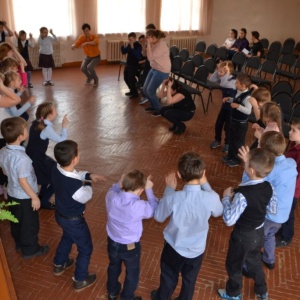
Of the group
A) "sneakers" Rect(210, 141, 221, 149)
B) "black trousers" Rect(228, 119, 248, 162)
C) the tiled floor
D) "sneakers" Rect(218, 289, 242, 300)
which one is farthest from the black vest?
"sneakers" Rect(210, 141, 221, 149)

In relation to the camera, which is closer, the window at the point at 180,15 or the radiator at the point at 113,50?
the radiator at the point at 113,50

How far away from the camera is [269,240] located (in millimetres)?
3533

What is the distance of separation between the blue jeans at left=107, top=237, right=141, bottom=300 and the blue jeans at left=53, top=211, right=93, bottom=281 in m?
0.33

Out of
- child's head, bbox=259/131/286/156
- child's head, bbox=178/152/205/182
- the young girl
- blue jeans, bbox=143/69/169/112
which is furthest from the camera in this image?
blue jeans, bbox=143/69/169/112

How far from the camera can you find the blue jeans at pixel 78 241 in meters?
3.17

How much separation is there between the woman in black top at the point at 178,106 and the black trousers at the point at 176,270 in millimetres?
4064

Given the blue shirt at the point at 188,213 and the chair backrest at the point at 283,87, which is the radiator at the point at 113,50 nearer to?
the chair backrest at the point at 283,87

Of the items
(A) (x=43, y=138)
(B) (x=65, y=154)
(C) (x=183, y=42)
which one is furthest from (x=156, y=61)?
(C) (x=183, y=42)

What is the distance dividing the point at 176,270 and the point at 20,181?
1588mm

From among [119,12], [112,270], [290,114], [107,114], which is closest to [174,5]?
[119,12]

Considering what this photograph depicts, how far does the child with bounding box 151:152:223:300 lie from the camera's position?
2508 mm

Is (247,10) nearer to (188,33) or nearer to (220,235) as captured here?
(188,33)

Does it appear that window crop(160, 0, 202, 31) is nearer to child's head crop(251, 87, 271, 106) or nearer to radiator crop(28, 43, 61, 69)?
radiator crop(28, 43, 61, 69)

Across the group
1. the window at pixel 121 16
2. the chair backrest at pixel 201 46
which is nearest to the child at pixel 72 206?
the chair backrest at pixel 201 46
